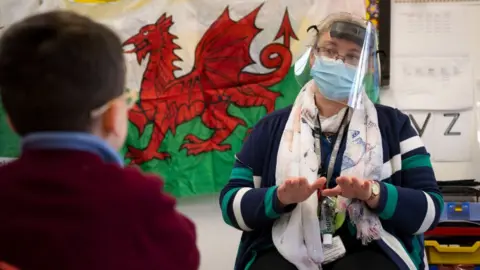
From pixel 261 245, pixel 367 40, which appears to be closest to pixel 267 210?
pixel 261 245

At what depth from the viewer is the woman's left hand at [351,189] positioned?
1.22 metres

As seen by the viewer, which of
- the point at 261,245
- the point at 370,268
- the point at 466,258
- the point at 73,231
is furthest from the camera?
the point at 466,258

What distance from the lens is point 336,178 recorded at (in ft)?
4.23

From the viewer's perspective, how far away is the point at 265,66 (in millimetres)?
2059

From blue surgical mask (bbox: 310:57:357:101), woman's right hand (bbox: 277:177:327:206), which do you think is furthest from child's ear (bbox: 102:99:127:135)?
blue surgical mask (bbox: 310:57:357:101)

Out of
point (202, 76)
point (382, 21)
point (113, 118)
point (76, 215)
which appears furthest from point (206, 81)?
point (76, 215)

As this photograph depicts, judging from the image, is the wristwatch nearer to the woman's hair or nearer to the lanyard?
the lanyard

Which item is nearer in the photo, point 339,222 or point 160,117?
point 339,222

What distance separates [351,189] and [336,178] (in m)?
0.06

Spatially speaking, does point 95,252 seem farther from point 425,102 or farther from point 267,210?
point 425,102

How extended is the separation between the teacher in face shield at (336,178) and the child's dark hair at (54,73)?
589mm

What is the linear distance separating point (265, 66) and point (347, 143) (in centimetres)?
75

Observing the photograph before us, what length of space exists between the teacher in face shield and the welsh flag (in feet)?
1.75

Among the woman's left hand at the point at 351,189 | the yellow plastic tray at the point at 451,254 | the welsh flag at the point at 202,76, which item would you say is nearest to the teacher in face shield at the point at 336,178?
the woman's left hand at the point at 351,189
